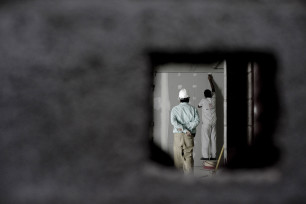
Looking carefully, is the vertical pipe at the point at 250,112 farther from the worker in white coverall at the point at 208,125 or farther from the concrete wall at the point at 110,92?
the worker in white coverall at the point at 208,125

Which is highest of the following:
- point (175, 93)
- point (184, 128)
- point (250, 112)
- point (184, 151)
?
point (175, 93)

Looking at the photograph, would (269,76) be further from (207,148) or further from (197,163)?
(197,163)

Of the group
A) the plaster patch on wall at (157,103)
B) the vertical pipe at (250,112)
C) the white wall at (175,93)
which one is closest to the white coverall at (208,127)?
the white wall at (175,93)

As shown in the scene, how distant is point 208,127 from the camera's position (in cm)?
548

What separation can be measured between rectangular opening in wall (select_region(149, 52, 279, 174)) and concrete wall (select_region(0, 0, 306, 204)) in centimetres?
11

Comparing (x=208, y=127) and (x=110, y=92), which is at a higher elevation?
(x=110, y=92)

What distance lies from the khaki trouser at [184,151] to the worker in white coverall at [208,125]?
1.50m

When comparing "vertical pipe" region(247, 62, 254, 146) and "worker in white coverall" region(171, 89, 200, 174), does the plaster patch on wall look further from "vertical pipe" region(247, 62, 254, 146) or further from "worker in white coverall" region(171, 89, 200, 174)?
"vertical pipe" region(247, 62, 254, 146)

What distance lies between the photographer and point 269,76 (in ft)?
7.59

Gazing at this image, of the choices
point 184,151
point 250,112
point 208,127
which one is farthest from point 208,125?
point 250,112

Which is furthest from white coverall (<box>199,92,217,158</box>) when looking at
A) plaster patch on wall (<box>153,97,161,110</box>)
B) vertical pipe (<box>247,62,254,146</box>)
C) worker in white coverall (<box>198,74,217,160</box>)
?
vertical pipe (<box>247,62,254,146</box>)

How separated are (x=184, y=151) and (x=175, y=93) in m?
2.03

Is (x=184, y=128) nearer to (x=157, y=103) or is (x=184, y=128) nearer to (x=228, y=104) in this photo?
(x=228, y=104)

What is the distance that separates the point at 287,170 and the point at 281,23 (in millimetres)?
1171
